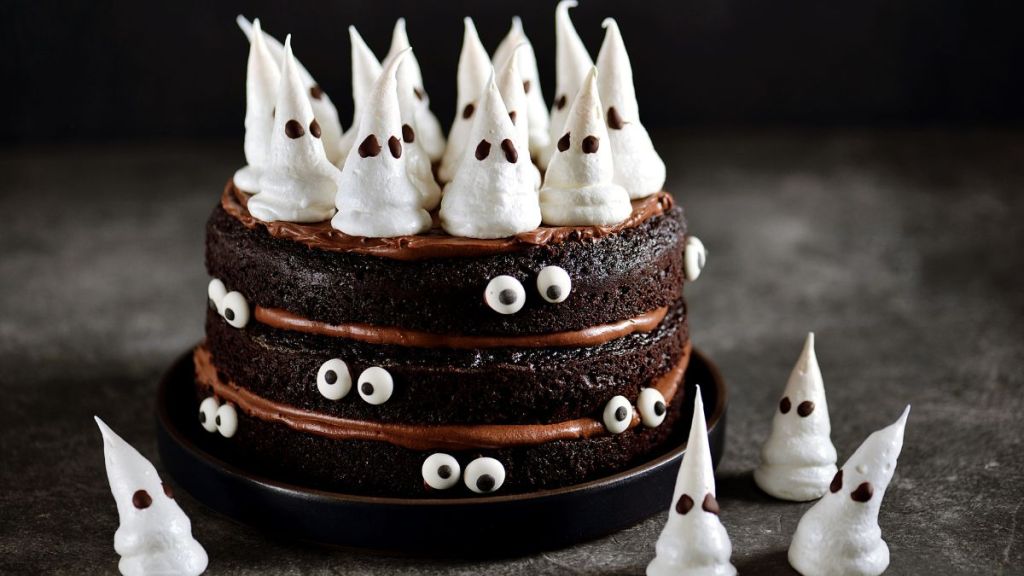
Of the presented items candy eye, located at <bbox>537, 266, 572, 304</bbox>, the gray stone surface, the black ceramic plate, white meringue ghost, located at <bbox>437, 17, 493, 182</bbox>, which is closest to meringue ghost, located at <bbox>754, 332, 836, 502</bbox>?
the gray stone surface

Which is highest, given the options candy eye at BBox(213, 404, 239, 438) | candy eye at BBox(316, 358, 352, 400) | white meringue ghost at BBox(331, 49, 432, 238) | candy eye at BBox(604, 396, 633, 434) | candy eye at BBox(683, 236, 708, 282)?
white meringue ghost at BBox(331, 49, 432, 238)

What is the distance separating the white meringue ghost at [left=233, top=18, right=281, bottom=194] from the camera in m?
3.01

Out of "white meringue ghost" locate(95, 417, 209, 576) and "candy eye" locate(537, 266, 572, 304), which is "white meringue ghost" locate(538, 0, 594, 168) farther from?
"white meringue ghost" locate(95, 417, 209, 576)

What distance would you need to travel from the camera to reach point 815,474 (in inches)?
120

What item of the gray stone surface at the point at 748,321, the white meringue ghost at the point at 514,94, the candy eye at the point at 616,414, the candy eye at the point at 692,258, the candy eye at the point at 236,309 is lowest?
the gray stone surface at the point at 748,321

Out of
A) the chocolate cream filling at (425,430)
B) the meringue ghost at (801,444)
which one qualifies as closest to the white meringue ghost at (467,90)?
the chocolate cream filling at (425,430)

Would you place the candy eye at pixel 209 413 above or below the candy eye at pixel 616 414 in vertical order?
below

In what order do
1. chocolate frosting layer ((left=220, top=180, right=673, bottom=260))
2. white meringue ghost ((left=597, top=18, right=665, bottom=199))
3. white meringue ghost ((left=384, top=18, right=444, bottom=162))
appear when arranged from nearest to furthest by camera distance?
chocolate frosting layer ((left=220, top=180, right=673, bottom=260)), white meringue ghost ((left=597, top=18, right=665, bottom=199)), white meringue ghost ((left=384, top=18, right=444, bottom=162))

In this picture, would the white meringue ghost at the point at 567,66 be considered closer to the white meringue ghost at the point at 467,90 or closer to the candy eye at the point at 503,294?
the white meringue ghost at the point at 467,90

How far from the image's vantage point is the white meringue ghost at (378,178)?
2723 millimetres

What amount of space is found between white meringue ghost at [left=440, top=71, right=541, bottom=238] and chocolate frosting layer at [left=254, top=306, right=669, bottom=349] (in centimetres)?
22

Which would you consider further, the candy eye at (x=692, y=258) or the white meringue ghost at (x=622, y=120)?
the candy eye at (x=692, y=258)

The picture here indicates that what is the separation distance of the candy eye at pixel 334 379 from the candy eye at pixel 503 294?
0.34 metres

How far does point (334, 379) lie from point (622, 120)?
89cm
